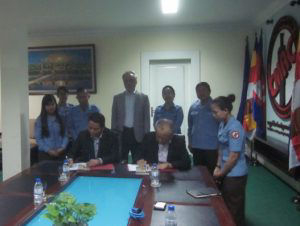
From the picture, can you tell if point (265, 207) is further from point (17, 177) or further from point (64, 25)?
point (64, 25)

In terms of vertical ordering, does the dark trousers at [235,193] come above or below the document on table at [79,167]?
below

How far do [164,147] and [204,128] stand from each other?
0.74 m

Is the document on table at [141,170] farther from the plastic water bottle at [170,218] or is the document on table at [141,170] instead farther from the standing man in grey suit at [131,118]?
the standing man in grey suit at [131,118]

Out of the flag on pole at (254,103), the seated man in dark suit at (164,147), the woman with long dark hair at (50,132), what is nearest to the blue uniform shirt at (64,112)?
the woman with long dark hair at (50,132)

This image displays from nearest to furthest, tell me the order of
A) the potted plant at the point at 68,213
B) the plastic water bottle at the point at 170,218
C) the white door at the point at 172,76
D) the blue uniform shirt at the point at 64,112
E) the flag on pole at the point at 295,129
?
the potted plant at the point at 68,213
the plastic water bottle at the point at 170,218
the flag on pole at the point at 295,129
the blue uniform shirt at the point at 64,112
the white door at the point at 172,76

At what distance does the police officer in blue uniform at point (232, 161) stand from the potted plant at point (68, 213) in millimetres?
1376

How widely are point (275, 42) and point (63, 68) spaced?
3.74 meters

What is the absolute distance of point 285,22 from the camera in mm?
3678

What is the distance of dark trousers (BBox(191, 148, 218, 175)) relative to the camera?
10.2 feet

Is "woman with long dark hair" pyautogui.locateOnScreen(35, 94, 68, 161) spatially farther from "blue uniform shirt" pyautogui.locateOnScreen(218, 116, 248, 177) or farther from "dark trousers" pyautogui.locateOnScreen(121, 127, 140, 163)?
"blue uniform shirt" pyautogui.locateOnScreen(218, 116, 248, 177)

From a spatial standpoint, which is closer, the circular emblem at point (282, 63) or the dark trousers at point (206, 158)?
the dark trousers at point (206, 158)

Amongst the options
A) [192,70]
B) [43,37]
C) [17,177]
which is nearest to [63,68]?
[43,37]

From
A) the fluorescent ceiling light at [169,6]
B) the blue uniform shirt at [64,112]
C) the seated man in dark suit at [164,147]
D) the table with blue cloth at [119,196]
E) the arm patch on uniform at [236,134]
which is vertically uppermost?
the fluorescent ceiling light at [169,6]

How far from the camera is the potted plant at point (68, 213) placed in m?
1.03
